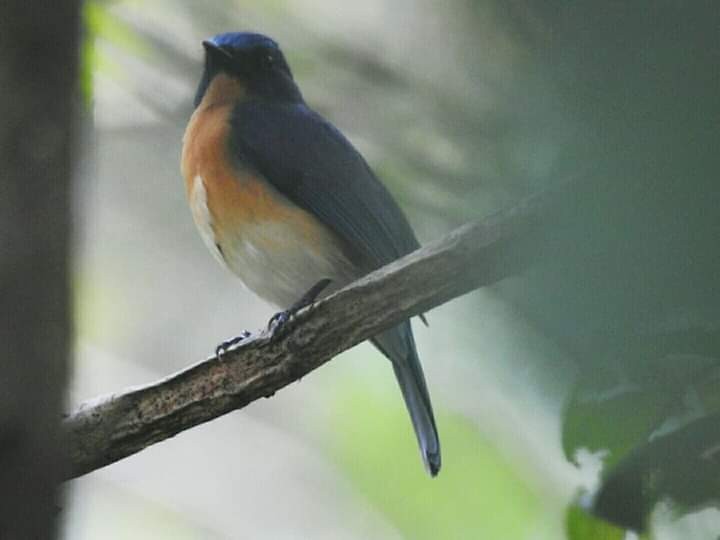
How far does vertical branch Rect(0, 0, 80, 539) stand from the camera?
37.4 inches

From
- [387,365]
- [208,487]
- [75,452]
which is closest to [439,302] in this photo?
[75,452]

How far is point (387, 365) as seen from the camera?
598 cm

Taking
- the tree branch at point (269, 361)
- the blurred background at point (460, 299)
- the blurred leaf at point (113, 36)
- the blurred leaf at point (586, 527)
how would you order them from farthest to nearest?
the blurred leaf at point (113, 36) < the tree branch at point (269, 361) < the blurred leaf at point (586, 527) < the blurred background at point (460, 299)

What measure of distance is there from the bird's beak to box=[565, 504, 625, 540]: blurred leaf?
8.91 ft

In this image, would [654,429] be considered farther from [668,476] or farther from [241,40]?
[241,40]

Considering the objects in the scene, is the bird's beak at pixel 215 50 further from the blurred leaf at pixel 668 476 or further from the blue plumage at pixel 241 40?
the blurred leaf at pixel 668 476

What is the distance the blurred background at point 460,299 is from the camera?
1097 millimetres

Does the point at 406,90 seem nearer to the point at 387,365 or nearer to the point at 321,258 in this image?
the point at 321,258

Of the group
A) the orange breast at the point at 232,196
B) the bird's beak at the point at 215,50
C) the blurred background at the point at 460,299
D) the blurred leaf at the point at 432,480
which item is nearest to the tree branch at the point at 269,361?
the blurred background at the point at 460,299

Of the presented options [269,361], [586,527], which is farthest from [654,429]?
[269,361]

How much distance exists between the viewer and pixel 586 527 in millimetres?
1907

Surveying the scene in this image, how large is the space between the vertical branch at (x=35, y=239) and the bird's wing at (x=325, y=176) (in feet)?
9.31

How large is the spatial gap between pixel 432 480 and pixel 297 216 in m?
2.42

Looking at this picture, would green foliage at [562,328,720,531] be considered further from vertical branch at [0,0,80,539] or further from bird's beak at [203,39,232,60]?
bird's beak at [203,39,232,60]
